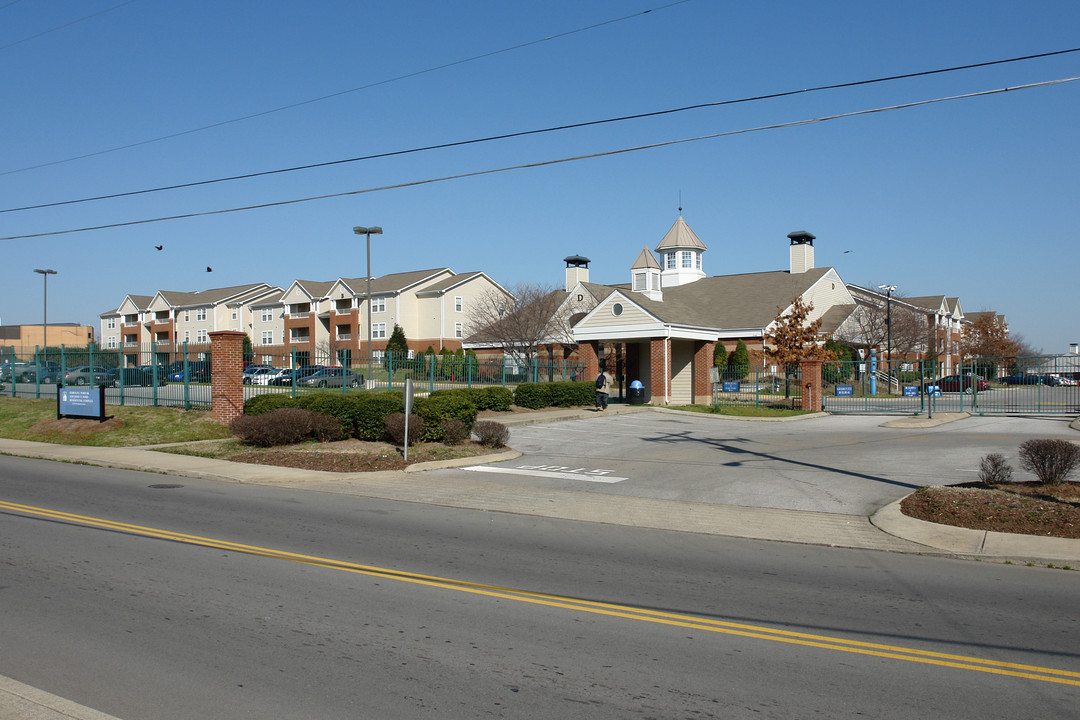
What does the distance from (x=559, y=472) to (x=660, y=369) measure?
18.2 metres

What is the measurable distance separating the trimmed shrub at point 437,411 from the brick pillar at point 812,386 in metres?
17.9

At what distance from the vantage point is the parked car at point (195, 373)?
28.4m

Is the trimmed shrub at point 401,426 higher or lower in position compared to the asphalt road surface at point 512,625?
higher

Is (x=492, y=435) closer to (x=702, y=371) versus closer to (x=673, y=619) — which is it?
(x=673, y=619)

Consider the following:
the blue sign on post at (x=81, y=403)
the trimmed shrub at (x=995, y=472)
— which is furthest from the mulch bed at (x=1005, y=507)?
the blue sign on post at (x=81, y=403)

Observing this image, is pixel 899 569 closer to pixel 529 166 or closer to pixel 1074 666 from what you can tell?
pixel 1074 666

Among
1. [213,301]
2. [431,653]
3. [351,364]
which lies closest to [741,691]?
[431,653]

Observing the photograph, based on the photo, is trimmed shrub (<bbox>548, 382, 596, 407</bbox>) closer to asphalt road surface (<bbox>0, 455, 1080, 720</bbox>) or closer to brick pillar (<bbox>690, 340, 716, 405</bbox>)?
brick pillar (<bbox>690, 340, 716, 405</bbox>)

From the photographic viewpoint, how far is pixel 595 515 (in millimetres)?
12602

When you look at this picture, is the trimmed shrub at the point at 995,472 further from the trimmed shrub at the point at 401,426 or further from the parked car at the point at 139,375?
the parked car at the point at 139,375

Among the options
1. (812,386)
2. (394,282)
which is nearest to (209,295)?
(394,282)

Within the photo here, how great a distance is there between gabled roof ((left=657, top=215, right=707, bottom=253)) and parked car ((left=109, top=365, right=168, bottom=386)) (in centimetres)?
4258

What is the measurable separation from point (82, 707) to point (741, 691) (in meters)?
4.08

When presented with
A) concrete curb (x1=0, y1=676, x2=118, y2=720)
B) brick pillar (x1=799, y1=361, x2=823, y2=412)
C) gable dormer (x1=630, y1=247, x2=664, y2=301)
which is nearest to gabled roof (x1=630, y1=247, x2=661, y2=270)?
gable dormer (x1=630, y1=247, x2=664, y2=301)
